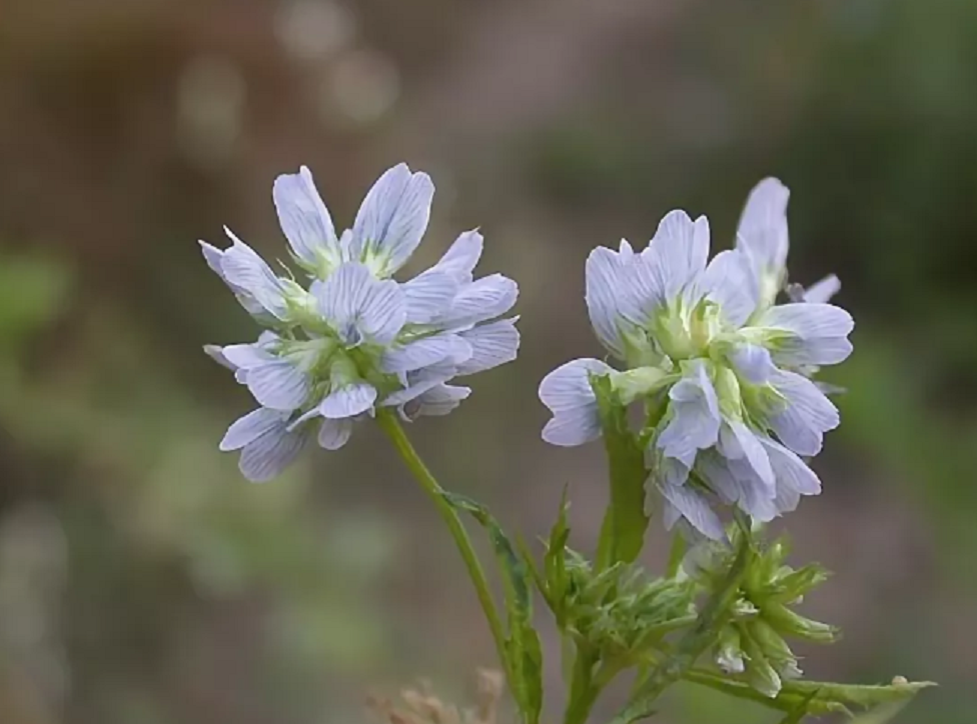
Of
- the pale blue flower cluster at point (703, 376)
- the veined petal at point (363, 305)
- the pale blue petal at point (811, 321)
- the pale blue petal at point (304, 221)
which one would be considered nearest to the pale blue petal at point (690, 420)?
the pale blue flower cluster at point (703, 376)

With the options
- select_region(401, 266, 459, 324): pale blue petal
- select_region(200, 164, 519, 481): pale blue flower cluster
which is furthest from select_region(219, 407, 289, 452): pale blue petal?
select_region(401, 266, 459, 324): pale blue petal

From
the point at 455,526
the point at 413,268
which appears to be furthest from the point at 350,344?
the point at 413,268

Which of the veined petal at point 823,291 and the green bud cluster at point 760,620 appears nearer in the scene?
the green bud cluster at point 760,620

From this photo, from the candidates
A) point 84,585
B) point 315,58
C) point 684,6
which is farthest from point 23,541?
point 684,6

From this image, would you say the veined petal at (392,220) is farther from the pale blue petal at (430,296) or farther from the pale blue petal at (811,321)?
Result: the pale blue petal at (811,321)

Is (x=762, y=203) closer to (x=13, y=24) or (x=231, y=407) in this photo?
(x=231, y=407)

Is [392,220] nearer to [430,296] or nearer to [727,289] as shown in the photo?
[430,296]

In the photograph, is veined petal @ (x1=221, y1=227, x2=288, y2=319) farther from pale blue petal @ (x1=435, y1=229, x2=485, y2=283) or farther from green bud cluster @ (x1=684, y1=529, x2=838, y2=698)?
green bud cluster @ (x1=684, y1=529, x2=838, y2=698)
